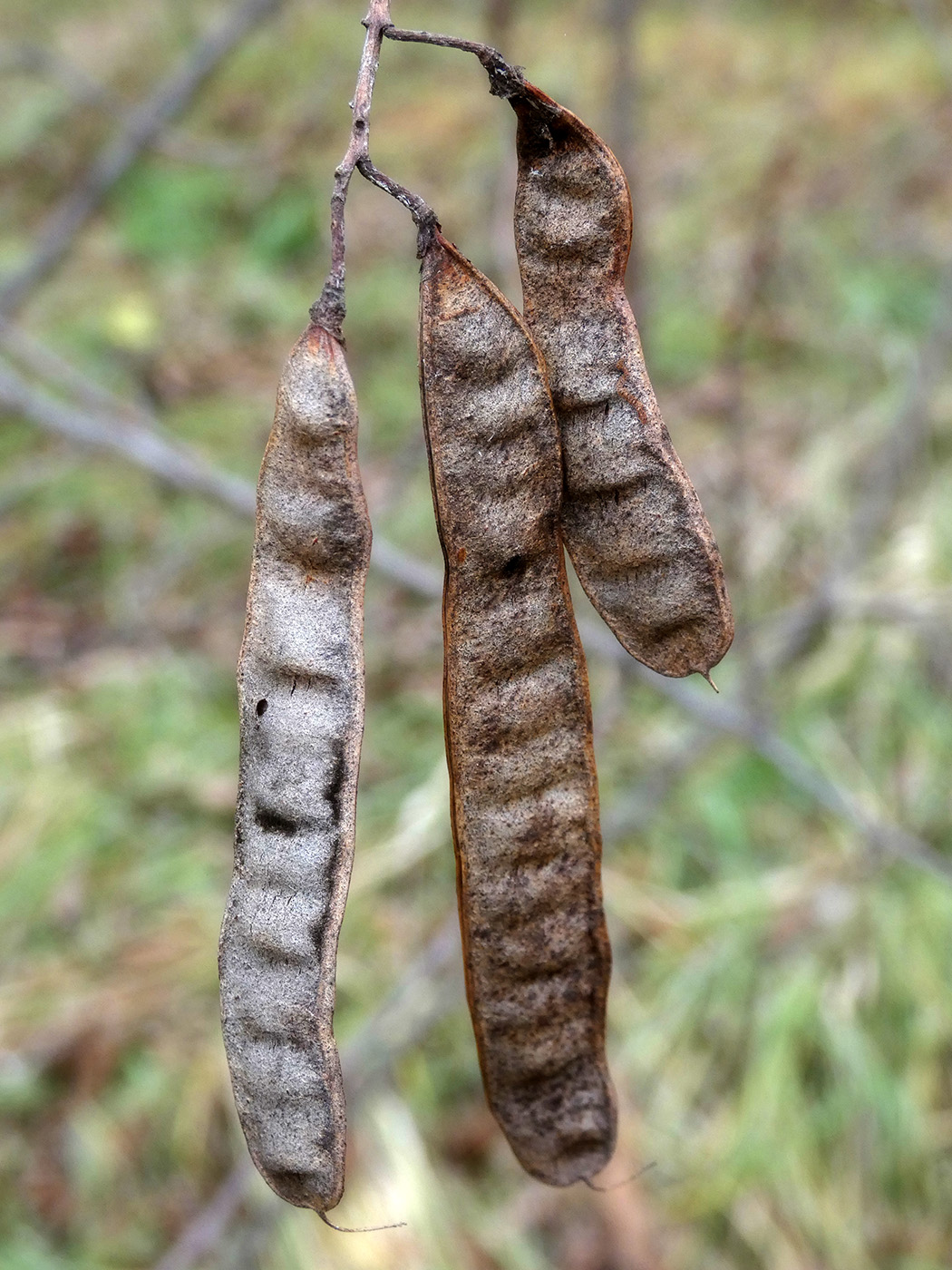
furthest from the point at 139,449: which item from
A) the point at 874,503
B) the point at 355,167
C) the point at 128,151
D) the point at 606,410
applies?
the point at 874,503

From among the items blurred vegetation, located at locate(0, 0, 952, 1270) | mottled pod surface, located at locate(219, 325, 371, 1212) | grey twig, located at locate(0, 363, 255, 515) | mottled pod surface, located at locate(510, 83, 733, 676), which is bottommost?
blurred vegetation, located at locate(0, 0, 952, 1270)

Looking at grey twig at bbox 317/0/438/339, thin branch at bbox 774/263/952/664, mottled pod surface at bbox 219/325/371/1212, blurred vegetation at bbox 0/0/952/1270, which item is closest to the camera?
grey twig at bbox 317/0/438/339

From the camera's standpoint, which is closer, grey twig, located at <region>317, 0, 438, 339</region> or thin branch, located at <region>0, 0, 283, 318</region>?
grey twig, located at <region>317, 0, 438, 339</region>

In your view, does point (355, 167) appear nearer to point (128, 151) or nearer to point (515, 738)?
point (515, 738)

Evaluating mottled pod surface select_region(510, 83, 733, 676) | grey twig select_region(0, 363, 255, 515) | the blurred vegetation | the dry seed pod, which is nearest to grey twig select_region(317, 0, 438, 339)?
the dry seed pod

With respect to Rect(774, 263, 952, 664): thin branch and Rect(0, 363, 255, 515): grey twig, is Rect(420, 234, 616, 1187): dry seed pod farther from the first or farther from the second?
Rect(774, 263, 952, 664): thin branch

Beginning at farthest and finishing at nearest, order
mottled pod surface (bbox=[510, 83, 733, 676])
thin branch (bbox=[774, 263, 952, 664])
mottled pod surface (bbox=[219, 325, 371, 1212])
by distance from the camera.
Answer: thin branch (bbox=[774, 263, 952, 664]), mottled pod surface (bbox=[510, 83, 733, 676]), mottled pod surface (bbox=[219, 325, 371, 1212])
